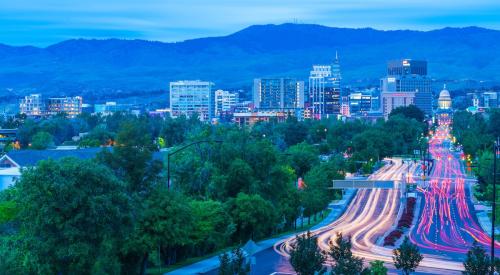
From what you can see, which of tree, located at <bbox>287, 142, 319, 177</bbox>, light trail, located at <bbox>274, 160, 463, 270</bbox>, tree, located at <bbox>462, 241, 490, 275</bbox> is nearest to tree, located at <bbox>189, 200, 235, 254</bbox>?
light trail, located at <bbox>274, 160, 463, 270</bbox>

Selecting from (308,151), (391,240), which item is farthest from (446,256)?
(308,151)

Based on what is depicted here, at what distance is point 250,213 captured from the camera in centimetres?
6131

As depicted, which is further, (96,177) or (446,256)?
(446,256)

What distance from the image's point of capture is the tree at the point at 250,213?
61531 millimetres

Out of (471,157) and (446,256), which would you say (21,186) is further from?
(471,157)

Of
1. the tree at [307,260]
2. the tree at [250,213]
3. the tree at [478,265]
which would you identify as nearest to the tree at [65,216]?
the tree at [307,260]

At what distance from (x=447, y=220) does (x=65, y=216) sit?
49798 mm

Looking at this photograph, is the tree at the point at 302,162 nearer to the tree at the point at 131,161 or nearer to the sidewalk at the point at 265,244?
the sidewalk at the point at 265,244

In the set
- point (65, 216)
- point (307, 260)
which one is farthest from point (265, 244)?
point (307, 260)

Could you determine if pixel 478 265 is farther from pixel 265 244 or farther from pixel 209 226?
pixel 265 244

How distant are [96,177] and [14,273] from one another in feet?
17.8

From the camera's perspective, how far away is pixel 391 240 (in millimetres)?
65750

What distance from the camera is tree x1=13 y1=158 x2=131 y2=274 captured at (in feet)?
131

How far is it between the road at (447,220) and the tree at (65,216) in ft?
84.5
